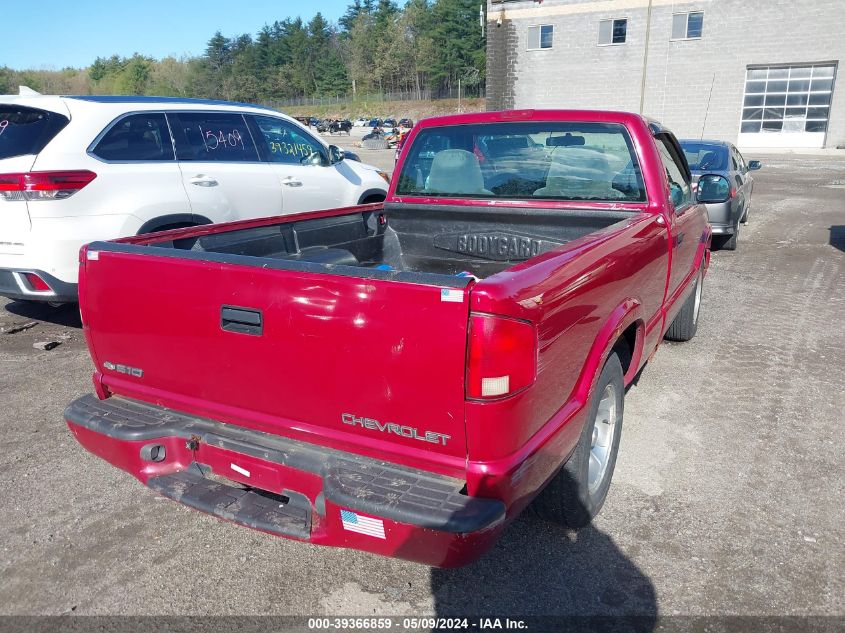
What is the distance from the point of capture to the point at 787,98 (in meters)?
36.6

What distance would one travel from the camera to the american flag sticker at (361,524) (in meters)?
2.14

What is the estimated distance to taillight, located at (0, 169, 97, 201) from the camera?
15.7 feet

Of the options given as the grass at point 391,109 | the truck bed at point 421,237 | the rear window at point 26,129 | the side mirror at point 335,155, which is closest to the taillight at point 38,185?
the rear window at point 26,129

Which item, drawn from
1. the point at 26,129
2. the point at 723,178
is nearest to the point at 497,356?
the point at 26,129

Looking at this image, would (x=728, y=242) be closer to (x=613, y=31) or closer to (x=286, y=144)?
(x=286, y=144)

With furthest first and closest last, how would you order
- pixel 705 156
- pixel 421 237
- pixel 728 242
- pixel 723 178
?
pixel 705 156, pixel 728 242, pixel 723 178, pixel 421 237

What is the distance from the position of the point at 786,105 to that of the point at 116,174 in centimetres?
4052

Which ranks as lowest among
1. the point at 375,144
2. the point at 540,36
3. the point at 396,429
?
the point at 375,144

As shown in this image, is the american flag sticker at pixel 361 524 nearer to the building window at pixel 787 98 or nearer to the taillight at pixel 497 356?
the taillight at pixel 497 356

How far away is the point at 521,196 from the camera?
3.98 metres

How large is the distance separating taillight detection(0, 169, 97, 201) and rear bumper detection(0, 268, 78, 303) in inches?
21.9

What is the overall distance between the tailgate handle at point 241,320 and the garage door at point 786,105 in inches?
1632

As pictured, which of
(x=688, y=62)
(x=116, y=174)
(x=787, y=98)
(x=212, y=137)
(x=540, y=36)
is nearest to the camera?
(x=116, y=174)

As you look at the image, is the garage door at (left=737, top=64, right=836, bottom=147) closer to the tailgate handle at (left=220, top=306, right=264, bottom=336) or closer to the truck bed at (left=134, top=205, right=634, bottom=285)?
the truck bed at (left=134, top=205, right=634, bottom=285)
